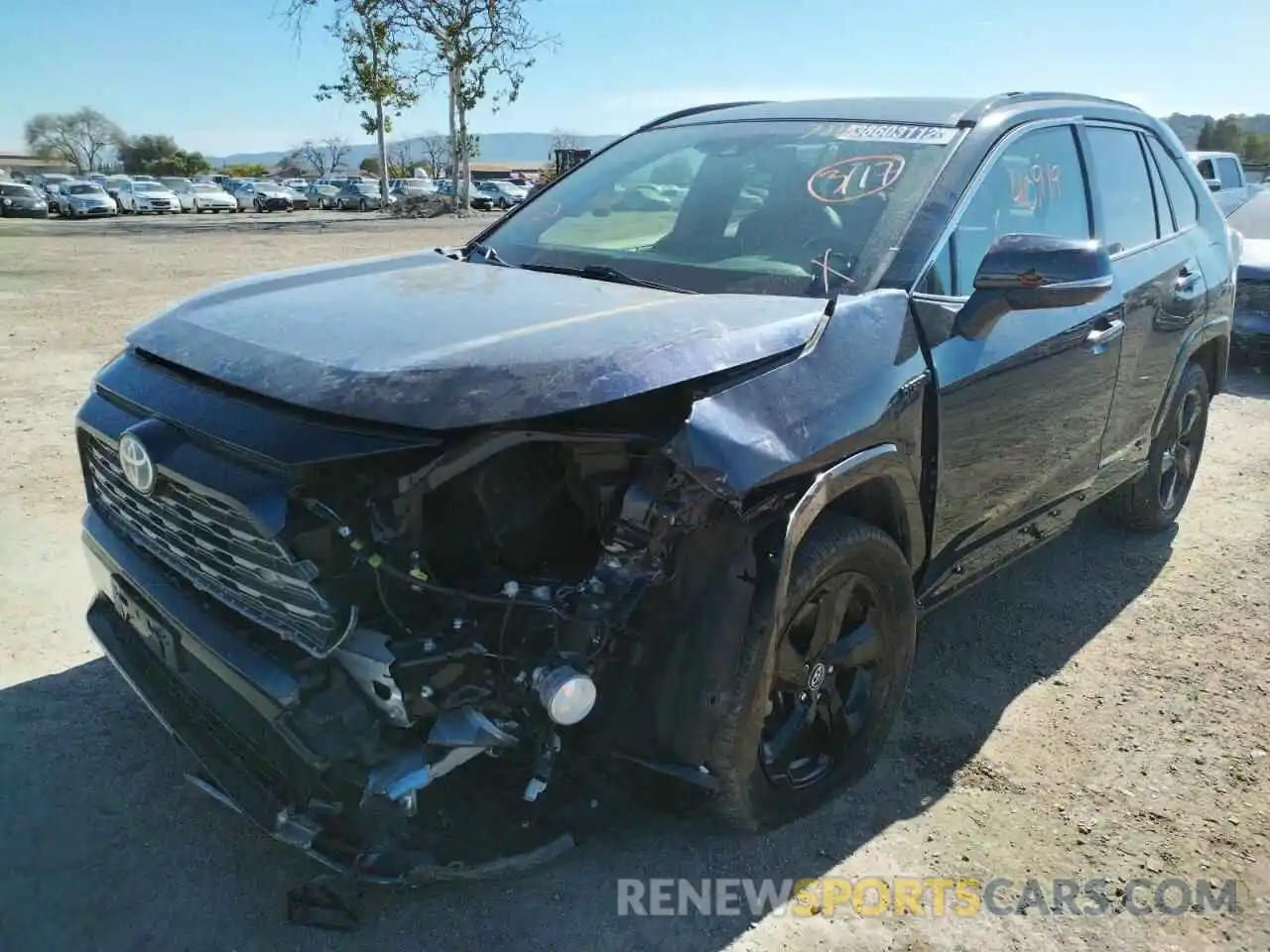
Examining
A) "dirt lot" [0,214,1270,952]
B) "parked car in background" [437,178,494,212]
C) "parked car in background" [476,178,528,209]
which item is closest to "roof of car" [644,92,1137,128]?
"dirt lot" [0,214,1270,952]

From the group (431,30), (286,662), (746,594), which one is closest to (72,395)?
(286,662)

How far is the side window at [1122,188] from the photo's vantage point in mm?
3951

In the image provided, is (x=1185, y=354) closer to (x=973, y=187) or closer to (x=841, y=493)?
(x=973, y=187)

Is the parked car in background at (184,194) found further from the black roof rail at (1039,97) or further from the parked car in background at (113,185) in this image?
the black roof rail at (1039,97)

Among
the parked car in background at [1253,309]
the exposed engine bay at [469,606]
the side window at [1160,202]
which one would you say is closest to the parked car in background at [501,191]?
the parked car in background at [1253,309]

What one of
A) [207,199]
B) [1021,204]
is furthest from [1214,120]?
[1021,204]

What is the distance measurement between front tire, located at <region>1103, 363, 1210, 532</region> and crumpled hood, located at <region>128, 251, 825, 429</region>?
2.93 metres

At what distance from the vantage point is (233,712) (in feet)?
7.72

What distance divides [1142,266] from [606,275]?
91.3 inches

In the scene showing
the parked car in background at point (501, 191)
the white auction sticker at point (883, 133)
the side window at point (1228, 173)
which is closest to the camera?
the white auction sticker at point (883, 133)

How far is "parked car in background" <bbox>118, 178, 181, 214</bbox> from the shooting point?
134 feet

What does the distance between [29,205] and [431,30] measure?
16.2 m

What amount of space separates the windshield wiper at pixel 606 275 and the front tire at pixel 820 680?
0.86m

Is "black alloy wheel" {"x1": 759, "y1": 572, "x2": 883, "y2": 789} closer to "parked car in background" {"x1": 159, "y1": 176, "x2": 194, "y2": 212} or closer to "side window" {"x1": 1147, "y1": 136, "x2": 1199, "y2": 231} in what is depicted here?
"side window" {"x1": 1147, "y1": 136, "x2": 1199, "y2": 231}
